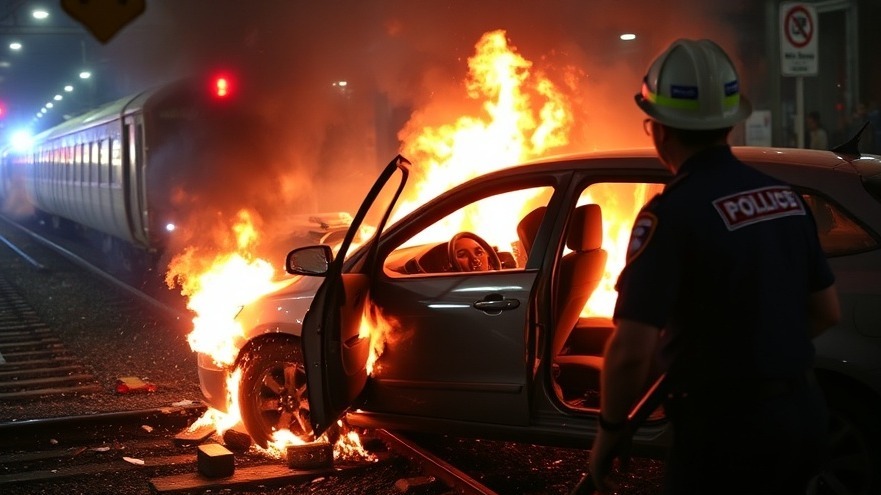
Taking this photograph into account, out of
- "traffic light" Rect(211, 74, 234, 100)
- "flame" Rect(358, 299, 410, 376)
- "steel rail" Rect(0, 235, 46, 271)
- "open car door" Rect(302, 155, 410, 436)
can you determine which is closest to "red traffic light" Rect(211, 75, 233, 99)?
"traffic light" Rect(211, 74, 234, 100)

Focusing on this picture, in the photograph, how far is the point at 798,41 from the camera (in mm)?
9414

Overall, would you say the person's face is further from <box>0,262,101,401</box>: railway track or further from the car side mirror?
<box>0,262,101,401</box>: railway track

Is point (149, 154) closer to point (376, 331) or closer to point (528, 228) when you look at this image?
point (376, 331)

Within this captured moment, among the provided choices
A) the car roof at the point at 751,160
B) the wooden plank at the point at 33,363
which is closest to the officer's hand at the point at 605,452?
the car roof at the point at 751,160

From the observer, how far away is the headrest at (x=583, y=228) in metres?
4.58

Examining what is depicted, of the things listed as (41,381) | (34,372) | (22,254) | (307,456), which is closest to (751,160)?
(307,456)

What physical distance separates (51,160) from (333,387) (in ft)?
77.0

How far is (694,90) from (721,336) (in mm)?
589

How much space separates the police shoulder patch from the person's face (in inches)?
112

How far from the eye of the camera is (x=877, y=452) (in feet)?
13.0

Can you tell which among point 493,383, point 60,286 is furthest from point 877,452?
point 60,286

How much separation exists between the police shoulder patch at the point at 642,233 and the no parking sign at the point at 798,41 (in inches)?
301

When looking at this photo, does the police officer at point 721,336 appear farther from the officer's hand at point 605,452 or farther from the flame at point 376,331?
the flame at point 376,331

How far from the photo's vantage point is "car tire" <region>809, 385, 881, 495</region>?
155 inches
